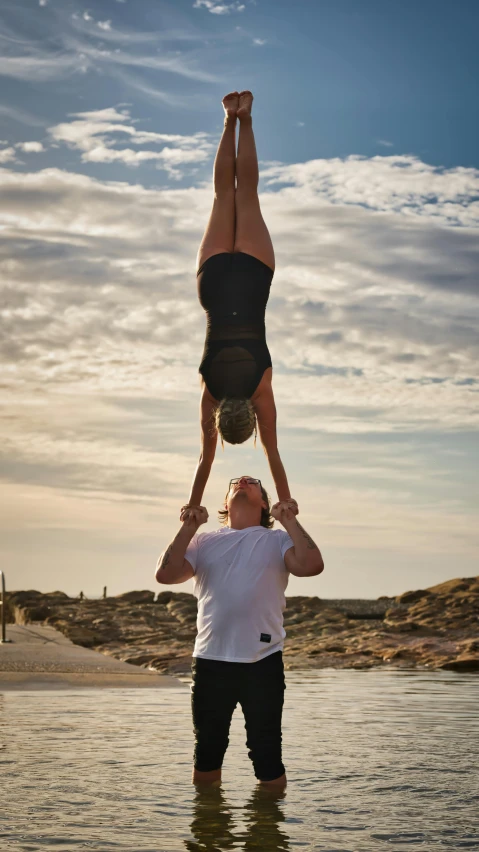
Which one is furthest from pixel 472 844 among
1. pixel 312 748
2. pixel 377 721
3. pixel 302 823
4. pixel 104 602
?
pixel 104 602

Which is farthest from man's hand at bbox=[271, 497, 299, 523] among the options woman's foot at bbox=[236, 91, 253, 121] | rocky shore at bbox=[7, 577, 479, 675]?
rocky shore at bbox=[7, 577, 479, 675]

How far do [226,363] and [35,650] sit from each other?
364 inches

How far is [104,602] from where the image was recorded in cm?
2414

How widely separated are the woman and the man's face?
0.39 meters

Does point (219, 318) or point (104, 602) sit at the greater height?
point (219, 318)

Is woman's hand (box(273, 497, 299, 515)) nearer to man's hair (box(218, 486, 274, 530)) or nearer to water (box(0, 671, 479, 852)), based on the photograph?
man's hair (box(218, 486, 274, 530))

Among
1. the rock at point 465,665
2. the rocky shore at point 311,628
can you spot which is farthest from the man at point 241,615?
the rock at point 465,665

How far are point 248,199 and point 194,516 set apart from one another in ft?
8.83

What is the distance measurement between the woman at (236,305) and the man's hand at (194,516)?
0.61 meters

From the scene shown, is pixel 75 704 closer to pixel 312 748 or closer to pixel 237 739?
pixel 237 739

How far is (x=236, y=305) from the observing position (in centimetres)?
699

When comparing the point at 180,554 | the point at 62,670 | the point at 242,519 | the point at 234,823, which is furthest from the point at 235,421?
the point at 62,670

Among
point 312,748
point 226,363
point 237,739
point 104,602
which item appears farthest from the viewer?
point 104,602

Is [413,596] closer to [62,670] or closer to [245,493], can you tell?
[62,670]
